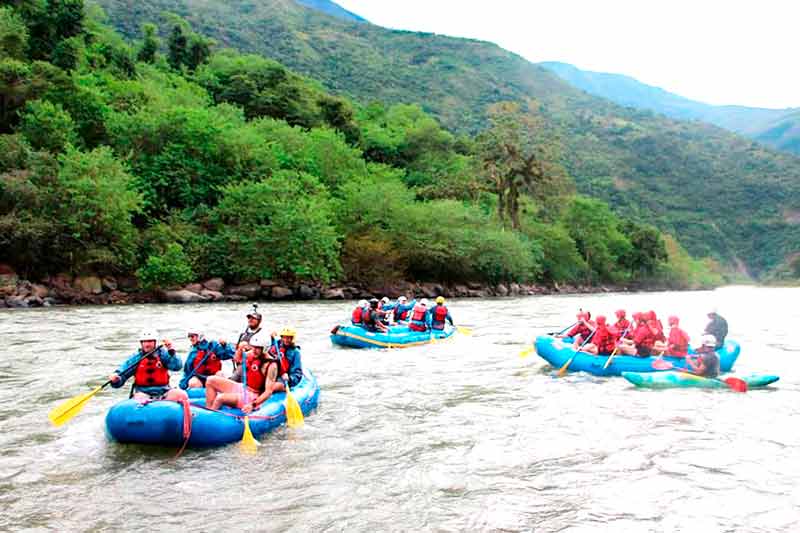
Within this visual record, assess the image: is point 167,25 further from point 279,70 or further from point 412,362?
point 412,362

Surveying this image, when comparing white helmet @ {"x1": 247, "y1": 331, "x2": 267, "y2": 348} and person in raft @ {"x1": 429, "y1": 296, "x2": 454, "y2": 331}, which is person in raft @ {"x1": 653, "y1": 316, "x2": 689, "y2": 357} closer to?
person in raft @ {"x1": 429, "y1": 296, "x2": 454, "y2": 331}

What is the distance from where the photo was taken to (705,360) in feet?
36.2

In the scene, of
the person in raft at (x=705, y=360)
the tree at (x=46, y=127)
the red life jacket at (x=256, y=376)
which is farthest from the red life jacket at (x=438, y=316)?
the tree at (x=46, y=127)

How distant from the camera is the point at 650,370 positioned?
1138cm

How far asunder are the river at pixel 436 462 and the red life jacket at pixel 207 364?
1.36 meters

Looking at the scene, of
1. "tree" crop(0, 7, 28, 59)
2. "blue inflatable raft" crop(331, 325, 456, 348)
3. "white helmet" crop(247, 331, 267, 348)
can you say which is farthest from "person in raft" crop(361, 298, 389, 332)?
"tree" crop(0, 7, 28, 59)

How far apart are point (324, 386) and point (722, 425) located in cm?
594

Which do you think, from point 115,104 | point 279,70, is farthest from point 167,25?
point 115,104

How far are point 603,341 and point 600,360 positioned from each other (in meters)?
0.41

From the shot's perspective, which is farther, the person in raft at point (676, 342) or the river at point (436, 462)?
the person in raft at point (676, 342)

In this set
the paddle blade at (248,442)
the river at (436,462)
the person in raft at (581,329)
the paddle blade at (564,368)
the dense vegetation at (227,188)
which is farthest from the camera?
the dense vegetation at (227,188)

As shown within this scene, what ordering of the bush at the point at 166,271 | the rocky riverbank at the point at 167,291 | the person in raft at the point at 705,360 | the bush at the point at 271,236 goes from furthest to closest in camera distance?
the bush at the point at 271,236
the bush at the point at 166,271
the rocky riverbank at the point at 167,291
the person in raft at the point at 705,360

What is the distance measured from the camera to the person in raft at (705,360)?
36.2 ft

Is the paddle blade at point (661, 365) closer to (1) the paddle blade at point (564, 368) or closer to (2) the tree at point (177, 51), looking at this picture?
(1) the paddle blade at point (564, 368)
